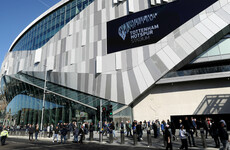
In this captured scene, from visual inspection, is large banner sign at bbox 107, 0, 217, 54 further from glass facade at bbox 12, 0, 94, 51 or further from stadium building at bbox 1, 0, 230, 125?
glass facade at bbox 12, 0, 94, 51

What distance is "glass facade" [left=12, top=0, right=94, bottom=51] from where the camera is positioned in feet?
113

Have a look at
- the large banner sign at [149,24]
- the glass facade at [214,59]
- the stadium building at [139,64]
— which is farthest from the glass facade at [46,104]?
the glass facade at [214,59]

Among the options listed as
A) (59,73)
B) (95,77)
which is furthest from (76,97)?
(59,73)

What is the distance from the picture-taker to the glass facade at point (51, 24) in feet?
113

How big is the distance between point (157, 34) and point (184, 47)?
472 centimetres

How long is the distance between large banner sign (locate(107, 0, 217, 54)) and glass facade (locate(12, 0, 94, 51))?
35.2 feet

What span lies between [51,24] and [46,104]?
20549mm

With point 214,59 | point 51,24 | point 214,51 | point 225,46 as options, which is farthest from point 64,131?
point 51,24

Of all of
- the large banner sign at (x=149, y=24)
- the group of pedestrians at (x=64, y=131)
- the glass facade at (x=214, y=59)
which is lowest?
the group of pedestrians at (x=64, y=131)

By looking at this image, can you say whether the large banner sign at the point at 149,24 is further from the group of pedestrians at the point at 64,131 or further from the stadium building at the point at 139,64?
the group of pedestrians at the point at 64,131

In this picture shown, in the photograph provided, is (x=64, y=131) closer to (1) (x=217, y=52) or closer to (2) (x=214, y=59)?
(2) (x=214, y=59)

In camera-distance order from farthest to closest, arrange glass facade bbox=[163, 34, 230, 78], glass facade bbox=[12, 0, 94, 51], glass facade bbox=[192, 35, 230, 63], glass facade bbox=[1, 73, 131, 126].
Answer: glass facade bbox=[12, 0, 94, 51] → glass facade bbox=[1, 73, 131, 126] → glass facade bbox=[192, 35, 230, 63] → glass facade bbox=[163, 34, 230, 78]

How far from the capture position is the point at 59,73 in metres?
31.1

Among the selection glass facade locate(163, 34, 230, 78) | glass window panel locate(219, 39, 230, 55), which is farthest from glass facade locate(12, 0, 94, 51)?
glass window panel locate(219, 39, 230, 55)
